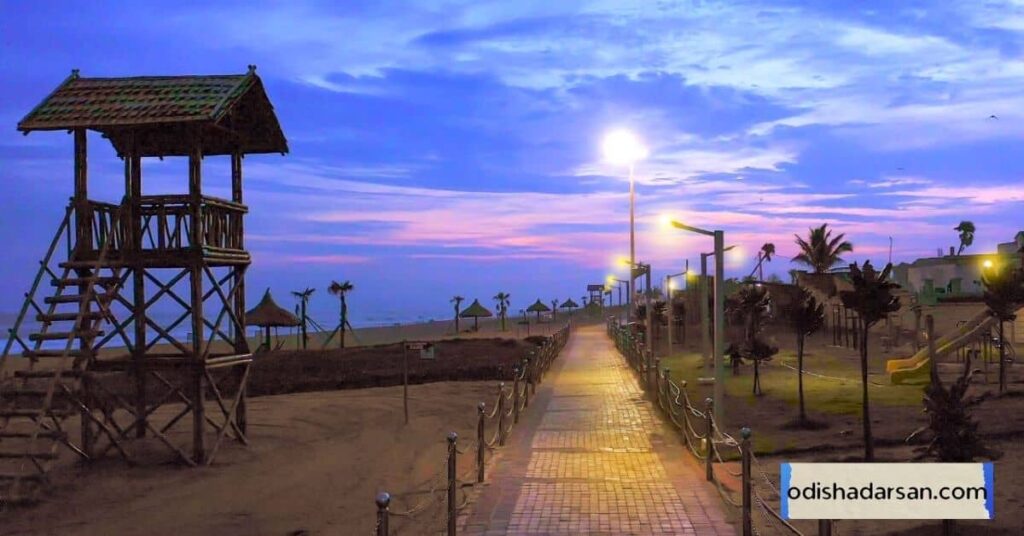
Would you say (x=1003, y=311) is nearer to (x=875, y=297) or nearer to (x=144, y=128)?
(x=875, y=297)

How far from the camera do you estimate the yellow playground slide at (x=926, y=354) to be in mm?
24516

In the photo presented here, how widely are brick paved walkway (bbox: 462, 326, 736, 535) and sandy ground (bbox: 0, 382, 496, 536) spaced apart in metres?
0.86

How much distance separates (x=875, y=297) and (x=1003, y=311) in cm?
1005

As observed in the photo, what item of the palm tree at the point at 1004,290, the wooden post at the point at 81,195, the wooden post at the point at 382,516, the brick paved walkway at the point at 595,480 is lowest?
the brick paved walkway at the point at 595,480

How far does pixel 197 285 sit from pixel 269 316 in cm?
3269

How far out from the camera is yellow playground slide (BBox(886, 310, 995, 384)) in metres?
24.5

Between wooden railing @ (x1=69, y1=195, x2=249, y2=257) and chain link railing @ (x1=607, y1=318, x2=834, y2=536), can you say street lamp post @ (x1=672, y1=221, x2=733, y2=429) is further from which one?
wooden railing @ (x1=69, y1=195, x2=249, y2=257)

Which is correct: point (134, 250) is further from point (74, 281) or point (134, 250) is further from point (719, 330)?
point (719, 330)

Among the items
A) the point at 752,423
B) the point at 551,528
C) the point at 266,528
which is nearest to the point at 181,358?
the point at 266,528

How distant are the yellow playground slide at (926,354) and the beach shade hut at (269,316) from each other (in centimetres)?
2957

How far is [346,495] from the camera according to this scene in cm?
1154

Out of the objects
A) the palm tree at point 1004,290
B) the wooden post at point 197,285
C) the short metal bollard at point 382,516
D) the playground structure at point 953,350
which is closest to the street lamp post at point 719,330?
the wooden post at point 197,285

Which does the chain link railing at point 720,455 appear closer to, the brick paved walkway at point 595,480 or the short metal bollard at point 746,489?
the short metal bollard at point 746,489

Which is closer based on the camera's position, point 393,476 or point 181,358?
point 393,476
